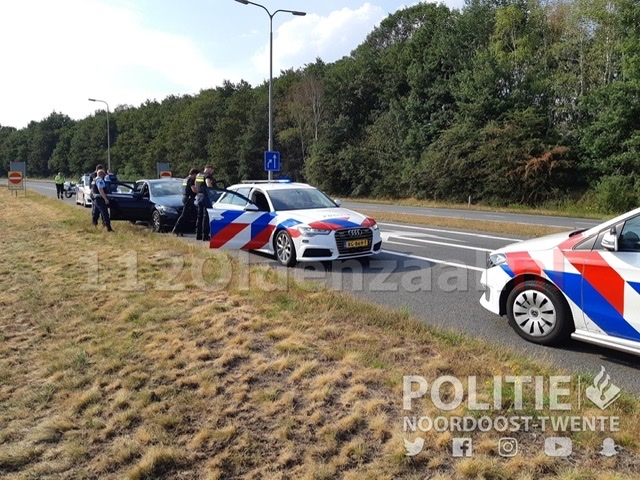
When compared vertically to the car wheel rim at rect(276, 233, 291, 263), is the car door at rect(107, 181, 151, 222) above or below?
above

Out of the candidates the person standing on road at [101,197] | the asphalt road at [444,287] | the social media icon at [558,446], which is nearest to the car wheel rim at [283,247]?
the asphalt road at [444,287]

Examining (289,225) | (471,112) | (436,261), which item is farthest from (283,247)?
(471,112)

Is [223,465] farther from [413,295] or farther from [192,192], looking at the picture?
[192,192]

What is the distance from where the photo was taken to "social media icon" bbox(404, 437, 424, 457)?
334cm

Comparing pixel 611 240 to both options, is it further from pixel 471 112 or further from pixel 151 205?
pixel 471 112

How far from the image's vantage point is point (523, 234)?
14.5 metres

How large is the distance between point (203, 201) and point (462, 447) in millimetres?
10569

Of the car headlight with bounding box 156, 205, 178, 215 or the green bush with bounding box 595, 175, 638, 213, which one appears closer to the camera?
the car headlight with bounding box 156, 205, 178, 215

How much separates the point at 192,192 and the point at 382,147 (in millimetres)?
30520

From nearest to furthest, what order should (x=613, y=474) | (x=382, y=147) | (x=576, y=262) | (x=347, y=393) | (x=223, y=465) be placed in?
(x=613, y=474) → (x=223, y=465) → (x=347, y=393) → (x=576, y=262) → (x=382, y=147)

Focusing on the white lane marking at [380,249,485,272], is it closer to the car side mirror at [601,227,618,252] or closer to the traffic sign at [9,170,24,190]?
the car side mirror at [601,227,618,252]

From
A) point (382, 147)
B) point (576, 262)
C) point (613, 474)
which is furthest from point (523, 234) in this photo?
point (382, 147)

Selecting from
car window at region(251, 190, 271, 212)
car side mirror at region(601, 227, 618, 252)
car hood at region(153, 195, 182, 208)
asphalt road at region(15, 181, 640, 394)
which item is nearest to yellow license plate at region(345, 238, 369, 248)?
asphalt road at region(15, 181, 640, 394)

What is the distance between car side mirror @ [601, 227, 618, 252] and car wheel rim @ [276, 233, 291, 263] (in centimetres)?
575
